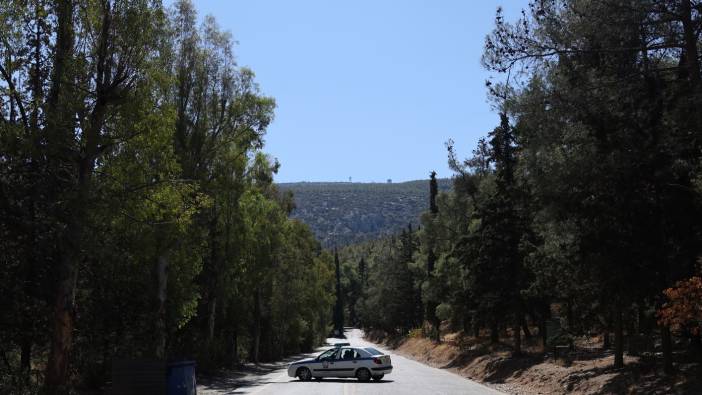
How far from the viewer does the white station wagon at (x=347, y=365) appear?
26625 millimetres

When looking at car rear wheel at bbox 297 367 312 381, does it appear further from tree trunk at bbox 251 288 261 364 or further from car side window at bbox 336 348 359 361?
tree trunk at bbox 251 288 261 364

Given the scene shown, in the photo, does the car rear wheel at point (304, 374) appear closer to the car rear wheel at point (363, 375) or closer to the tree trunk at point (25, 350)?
the car rear wheel at point (363, 375)

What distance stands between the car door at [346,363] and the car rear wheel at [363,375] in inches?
10.4

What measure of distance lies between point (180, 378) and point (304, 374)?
12.7 meters

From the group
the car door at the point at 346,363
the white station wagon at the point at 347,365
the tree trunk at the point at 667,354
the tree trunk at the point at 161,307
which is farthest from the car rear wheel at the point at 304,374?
the tree trunk at the point at 667,354

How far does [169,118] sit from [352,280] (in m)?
152

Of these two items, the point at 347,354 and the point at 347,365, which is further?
the point at 347,354

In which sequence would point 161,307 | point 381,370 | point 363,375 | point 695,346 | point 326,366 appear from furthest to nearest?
point 326,366
point 363,375
point 381,370
point 161,307
point 695,346

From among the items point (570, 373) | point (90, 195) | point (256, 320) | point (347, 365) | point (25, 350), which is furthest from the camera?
point (256, 320)

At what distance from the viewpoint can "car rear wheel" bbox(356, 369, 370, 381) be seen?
2666cm

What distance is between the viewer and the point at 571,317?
29672mm

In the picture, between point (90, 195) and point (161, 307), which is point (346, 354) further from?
point (90, 195)

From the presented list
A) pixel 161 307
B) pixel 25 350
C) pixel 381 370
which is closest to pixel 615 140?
pixel 381 370

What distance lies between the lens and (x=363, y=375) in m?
26.8
